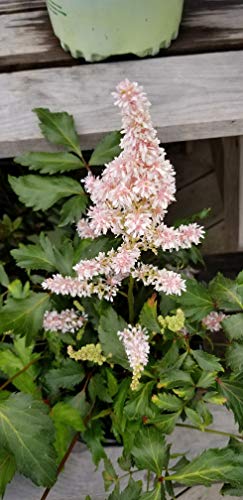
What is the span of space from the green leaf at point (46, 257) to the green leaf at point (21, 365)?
0.18m

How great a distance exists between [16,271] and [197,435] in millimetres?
558

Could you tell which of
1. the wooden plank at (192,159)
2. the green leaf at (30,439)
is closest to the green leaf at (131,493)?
the green leaf at (30,439)

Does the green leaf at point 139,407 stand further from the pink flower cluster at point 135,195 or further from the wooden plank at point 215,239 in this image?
the wooden plank at point 215,239

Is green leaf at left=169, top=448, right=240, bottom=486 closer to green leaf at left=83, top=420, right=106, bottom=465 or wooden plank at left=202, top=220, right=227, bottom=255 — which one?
green leaf at left=83, top=420, right=106, bottom=465

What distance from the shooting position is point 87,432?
1.15m

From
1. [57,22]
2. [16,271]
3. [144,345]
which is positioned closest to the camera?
[144,345]

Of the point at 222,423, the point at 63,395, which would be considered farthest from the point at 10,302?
the point at 222,423

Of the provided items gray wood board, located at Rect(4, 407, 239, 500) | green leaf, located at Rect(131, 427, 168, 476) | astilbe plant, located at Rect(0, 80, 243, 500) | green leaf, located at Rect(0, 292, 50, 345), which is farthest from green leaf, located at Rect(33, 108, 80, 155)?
gray wood board, located at Rect(4, 407, 239, 500)

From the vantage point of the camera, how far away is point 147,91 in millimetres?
1067

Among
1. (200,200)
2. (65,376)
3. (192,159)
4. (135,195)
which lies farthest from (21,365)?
(192,159)

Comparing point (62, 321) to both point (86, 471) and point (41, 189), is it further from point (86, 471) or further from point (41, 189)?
point (86, 471)

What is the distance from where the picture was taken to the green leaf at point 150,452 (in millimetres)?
964

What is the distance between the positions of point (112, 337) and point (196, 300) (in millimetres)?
136

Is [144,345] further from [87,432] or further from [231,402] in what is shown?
[87,432]
